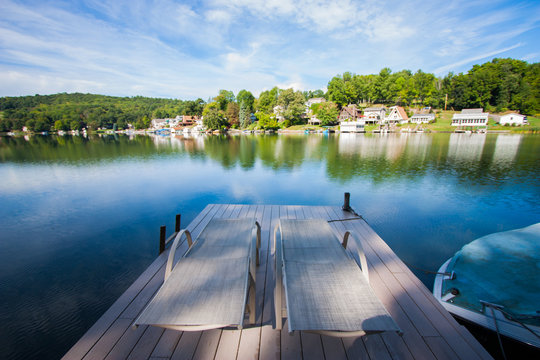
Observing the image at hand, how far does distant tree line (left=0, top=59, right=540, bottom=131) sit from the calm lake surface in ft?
156

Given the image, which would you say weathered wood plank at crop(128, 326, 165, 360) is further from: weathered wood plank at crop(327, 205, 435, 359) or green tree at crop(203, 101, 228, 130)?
green tree at crop(203, 101, 228, 130)

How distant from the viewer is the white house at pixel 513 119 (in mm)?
49688

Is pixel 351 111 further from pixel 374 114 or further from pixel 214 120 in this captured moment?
pixel 214 120

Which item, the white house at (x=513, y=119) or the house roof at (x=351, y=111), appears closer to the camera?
the white house at (x=513, y=119)

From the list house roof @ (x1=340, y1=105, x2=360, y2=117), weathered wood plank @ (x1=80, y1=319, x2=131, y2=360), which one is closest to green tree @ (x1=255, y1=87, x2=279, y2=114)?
house roof @ (x1=340, y1=105, x2=360, y2=117)

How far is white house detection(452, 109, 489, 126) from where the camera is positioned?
165ft

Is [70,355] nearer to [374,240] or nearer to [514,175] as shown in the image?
[374,240]

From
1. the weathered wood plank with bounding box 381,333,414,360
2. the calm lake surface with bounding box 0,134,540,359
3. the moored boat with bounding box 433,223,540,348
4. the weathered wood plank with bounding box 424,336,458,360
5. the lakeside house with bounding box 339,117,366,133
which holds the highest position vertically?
the lakeside house with bounding box 339,117,366,133

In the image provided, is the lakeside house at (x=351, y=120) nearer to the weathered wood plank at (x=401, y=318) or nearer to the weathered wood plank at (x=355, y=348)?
the weathered wood plank at (x=401, y=318)

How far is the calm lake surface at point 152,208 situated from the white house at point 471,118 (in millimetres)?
37545

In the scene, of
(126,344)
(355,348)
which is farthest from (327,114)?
(126,344)

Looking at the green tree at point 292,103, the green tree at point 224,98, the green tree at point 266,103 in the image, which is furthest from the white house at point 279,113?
the green tree at point 224,98

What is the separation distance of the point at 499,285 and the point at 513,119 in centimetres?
7044

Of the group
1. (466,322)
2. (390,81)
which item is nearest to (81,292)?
(466,322)
